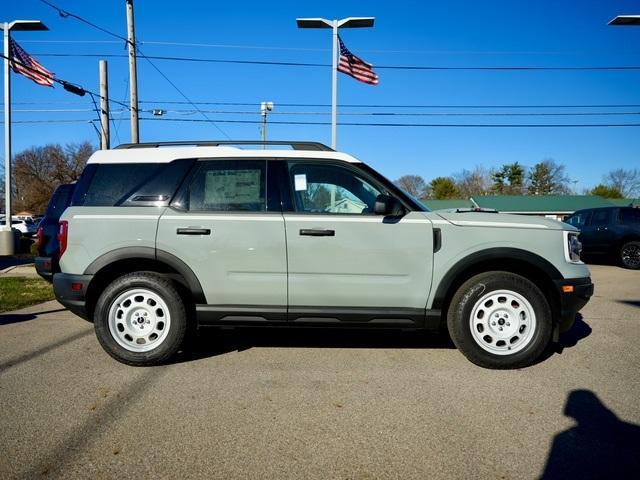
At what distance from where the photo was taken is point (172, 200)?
13.7 feet

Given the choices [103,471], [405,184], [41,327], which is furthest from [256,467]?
[405,184]

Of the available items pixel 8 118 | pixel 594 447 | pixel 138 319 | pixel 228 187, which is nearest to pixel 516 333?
pixel 594 447

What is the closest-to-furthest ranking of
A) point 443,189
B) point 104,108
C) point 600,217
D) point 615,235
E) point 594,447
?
point 594,447, point 615,235, point 600,217, point 104,108, point 443,189

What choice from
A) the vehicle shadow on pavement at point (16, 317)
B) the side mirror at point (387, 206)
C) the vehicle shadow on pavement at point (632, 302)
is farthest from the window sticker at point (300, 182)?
the vehicle shadow on pavement at point (632, 302)

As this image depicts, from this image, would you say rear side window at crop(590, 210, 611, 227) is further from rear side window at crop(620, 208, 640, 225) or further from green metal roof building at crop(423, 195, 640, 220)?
green metal roof building at crop(423, 195, 640, 220)

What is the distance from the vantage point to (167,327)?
13.5 feet

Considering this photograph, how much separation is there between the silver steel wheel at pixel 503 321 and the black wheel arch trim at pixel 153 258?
2.56m

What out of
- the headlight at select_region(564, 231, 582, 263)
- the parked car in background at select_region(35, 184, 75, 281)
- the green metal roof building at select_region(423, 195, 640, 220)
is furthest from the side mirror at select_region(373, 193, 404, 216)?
the green metal roof building at select_region(423, 195, 640, 220)

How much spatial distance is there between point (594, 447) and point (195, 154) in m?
3.90

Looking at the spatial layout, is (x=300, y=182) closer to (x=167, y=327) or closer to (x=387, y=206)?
(x=387, y=206)

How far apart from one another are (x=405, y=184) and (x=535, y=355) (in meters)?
88.0

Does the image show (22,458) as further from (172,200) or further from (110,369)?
(172,200)

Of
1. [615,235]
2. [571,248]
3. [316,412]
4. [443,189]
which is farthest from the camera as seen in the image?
[443,189]

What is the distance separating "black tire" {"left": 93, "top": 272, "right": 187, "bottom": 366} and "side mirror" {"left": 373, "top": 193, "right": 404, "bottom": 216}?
6.55 feet
